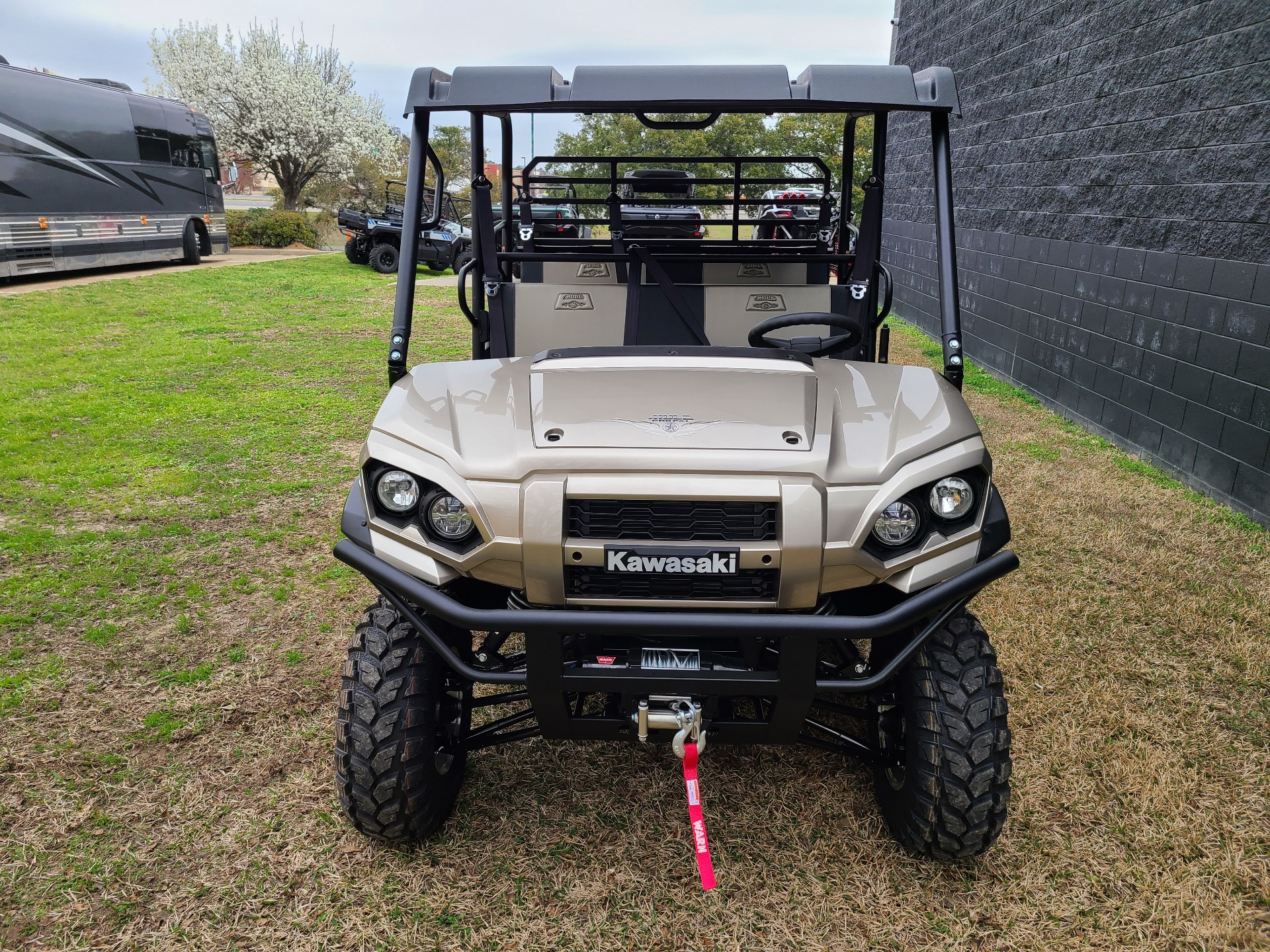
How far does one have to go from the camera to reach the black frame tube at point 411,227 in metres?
2.69

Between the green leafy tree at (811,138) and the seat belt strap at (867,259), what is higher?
the green leafy tree at (811,138)

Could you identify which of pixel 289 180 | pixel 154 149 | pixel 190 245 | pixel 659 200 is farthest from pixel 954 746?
pixel 289 180

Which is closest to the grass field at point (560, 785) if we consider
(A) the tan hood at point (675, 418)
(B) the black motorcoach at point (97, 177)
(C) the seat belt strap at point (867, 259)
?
(A) the tan hood at point (675, 418)

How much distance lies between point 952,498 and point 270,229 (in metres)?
24.1

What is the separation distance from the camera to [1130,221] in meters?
5.88

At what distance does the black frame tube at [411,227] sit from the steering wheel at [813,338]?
1.04 metres

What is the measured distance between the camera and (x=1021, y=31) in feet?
25.8

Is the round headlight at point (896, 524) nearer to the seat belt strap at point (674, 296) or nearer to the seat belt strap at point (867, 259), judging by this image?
the seat belt strap at point (674, 296)

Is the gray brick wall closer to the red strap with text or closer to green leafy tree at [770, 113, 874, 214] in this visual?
the red strap with text

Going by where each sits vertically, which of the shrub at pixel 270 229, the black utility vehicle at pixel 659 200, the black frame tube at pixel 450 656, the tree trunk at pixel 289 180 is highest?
the tree trunk at pixel 289 180

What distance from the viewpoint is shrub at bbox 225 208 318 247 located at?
76.5ft

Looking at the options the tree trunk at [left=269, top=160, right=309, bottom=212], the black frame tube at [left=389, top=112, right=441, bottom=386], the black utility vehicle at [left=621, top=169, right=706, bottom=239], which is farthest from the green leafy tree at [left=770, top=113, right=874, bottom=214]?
A: the black frame tube at [left=389, top=112, right=441, bottom=386]

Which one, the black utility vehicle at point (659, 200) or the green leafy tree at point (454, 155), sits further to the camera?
the green leafy tree at point (454, 155)

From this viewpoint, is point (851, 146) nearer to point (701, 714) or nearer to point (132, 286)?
point (701, 714)
